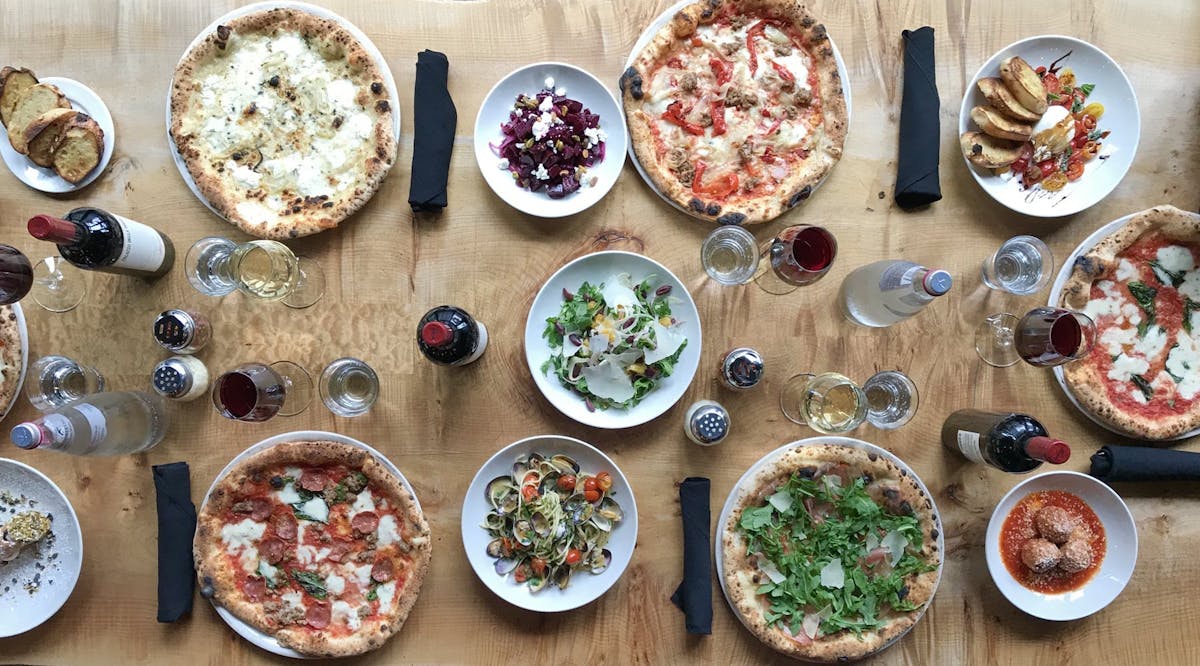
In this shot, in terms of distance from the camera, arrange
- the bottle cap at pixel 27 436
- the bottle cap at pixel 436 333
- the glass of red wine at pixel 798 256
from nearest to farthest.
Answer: the bottle cap at pixel 436 333
the bottle cap at pixel 27 436
the glass of red wine at pixel 798 256

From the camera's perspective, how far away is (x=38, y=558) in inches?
95.8

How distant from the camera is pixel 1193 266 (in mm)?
2512

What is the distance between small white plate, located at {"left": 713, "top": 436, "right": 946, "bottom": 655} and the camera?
7.86ft

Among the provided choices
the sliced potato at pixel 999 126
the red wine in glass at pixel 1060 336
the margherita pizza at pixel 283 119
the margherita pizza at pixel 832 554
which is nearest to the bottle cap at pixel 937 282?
the red wine in glass at pixel 1060 336

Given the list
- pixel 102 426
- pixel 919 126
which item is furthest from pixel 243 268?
pixel 919 126

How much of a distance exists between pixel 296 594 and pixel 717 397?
1626 millimetres

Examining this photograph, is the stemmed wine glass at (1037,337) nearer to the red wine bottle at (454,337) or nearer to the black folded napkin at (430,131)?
the red wine bottle at (454,337)

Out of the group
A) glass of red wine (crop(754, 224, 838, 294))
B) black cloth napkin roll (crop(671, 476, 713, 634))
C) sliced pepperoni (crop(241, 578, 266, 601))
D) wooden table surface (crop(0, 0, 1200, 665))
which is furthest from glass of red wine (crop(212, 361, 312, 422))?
glass of red wine (crop(754, 224, 838, 294))

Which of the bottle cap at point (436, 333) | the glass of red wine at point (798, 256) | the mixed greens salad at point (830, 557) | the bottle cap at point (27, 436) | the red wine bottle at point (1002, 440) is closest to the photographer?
→ the bottle cap at point (436, 333)

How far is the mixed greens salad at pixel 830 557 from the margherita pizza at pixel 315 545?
3.91 ft

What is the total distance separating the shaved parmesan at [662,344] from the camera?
2.31 m

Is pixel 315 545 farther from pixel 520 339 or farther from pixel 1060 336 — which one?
pixel 1060 336

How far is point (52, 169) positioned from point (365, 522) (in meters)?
1.64

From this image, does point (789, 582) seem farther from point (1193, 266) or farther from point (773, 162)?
point (1193, 266)
